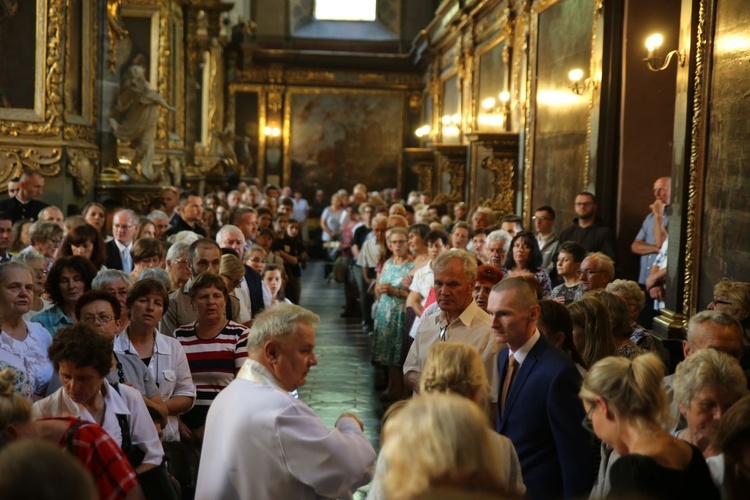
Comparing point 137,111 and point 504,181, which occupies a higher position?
point 137,111

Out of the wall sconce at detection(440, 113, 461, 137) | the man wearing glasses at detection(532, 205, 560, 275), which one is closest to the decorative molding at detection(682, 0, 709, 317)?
the man wearing glasses at detection(532, 205, 560, 275)

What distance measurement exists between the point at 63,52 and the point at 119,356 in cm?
863

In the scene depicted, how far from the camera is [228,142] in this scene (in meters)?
28.0

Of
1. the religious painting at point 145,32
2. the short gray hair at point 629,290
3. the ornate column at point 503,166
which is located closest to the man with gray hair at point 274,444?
the short gray hair at point 629,290

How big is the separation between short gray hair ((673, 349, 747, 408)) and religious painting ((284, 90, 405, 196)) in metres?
30.7

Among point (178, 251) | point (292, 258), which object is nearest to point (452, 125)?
point (292, 258)

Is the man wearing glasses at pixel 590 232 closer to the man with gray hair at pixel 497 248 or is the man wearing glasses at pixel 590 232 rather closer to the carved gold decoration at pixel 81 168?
the man with gray hair at pixel 497 248

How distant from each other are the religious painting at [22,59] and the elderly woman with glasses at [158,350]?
782cm

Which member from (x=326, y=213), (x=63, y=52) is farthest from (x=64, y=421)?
(x=326, y=213)

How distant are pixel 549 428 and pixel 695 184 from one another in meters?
4.37

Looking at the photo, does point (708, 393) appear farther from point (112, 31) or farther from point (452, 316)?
point (112, 31)

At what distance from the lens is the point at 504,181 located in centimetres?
1800

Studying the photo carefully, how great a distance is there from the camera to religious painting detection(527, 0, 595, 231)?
13.3m

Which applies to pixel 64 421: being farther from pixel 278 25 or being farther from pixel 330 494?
pixel 278 25
